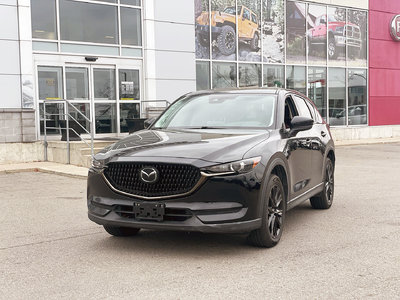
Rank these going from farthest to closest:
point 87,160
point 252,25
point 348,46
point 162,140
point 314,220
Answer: point 348,46 < point 252,25 < point 87,160 < point 314,220 < point 162,140

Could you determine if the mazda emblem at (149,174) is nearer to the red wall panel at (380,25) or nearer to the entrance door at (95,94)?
the entrance door at (95,94)

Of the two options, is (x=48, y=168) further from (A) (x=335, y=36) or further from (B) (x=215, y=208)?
(A) (x=335, y=36)

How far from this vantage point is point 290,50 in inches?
880

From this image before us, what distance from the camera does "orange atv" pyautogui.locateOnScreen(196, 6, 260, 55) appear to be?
19.1 metres

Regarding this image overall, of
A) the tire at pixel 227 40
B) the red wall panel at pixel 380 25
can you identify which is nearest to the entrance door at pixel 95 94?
the tire at pixel 227 40

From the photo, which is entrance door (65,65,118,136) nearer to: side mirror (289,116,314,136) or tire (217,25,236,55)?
tire (217,25,236,55)

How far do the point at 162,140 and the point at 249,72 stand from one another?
621 inches

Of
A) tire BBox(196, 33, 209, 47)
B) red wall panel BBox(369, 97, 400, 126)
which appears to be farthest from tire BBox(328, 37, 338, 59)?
tire BBox(196, 33, 209, 47)

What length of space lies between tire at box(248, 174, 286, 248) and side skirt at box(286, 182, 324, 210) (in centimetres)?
Result: 31

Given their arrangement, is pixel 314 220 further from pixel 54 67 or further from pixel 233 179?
pixel 54 67

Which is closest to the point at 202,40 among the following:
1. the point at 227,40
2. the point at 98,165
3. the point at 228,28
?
the point at 227,40

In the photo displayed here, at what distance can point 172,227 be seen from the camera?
16.1 feet

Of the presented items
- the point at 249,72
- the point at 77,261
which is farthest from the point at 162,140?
the point at 249,72

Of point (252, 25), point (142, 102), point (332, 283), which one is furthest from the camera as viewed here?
point (252, 25)
